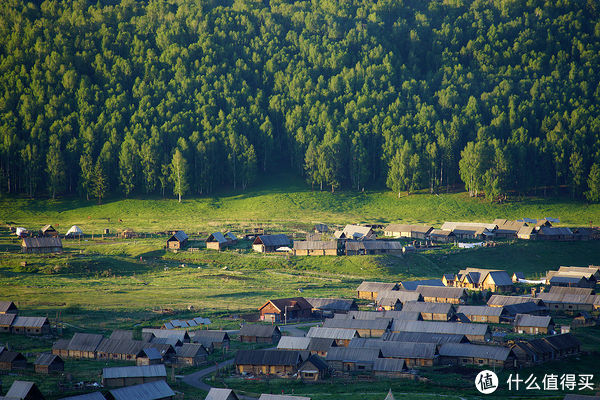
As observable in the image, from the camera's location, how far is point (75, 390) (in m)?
50.5

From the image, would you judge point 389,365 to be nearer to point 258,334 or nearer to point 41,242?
point 258,334

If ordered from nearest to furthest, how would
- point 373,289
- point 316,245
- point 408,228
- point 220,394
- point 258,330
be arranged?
1. point 220,394
2. point 258,330
3. point 373,289
4. point 316,245
5. point 408,228

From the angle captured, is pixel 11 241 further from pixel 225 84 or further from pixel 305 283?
pixel 225 84

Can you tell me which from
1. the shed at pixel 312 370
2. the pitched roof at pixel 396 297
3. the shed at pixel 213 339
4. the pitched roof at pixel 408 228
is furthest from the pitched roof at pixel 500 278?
the shed at pixel 312 370

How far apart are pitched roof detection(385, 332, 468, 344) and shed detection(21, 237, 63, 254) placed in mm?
56927

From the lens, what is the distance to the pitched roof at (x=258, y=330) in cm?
6881

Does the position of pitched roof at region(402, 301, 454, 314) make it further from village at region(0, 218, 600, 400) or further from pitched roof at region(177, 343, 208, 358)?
pitched roof at region(177, 343, 208, 358)

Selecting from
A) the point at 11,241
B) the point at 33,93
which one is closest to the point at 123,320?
the point at 11,241

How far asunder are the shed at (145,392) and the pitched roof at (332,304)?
31648mm

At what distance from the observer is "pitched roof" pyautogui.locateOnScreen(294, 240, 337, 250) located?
353 ft

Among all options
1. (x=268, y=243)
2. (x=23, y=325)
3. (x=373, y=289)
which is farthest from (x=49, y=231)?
(x=373, y=289)

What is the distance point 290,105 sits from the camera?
564 feet

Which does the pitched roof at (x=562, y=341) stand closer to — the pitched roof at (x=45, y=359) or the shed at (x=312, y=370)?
the shed at (x=312, y=370)

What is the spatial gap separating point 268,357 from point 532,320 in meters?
27.4
